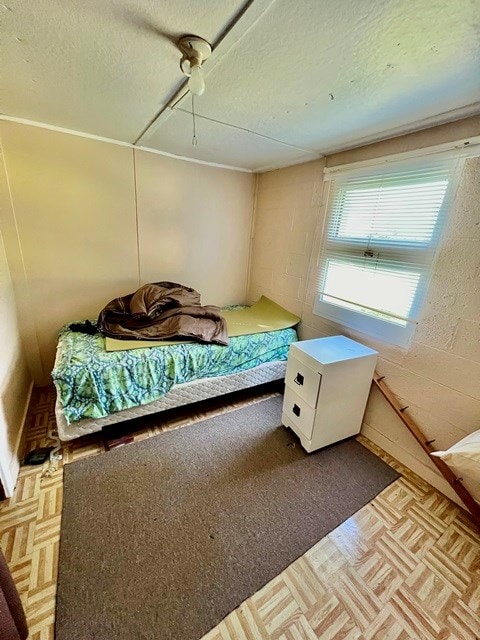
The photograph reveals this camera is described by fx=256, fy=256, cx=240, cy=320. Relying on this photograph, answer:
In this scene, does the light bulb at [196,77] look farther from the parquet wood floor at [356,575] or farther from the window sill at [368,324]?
the parquet wood floor at [356,575]

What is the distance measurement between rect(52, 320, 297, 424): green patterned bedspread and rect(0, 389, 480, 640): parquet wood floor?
1.57 ft

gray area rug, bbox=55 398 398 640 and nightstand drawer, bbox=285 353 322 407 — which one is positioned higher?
nightstand drawer, bbox=285 353 322 407

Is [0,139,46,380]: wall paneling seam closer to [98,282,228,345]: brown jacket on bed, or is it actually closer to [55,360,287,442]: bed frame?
[98,282,228,345]: brown jacket on bed

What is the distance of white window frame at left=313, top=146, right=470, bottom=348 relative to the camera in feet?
5.14

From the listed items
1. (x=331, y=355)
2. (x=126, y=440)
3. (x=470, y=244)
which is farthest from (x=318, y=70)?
(x=126, y=440)

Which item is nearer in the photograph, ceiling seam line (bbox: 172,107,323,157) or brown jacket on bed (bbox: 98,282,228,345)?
ceiling seam line (bbox: 172,107,323,157)

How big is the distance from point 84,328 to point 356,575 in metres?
2.47

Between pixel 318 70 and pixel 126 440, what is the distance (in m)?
2.44

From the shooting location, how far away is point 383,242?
75.4 inches

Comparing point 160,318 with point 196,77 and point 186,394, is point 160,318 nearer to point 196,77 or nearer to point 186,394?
point 186,394

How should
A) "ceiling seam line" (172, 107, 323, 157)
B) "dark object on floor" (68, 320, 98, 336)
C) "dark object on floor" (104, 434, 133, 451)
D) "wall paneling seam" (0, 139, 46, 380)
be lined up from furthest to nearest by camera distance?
"dark object on floor" (68, 320, 98, 336) → "wall paneling seam" (0, 139, 46, 380) → "dark object on floor" (104, 434, 133, 451) → "ceiling seam line" (172, 107, 323, 157)

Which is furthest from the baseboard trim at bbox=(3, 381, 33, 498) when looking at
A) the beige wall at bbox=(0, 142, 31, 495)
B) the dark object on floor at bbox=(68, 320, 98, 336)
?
the dark object on floor at bbox=(68, 320, 98, 336)

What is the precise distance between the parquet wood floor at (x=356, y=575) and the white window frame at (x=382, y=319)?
3.50 ft

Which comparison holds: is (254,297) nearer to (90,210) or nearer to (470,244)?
(90,210)
